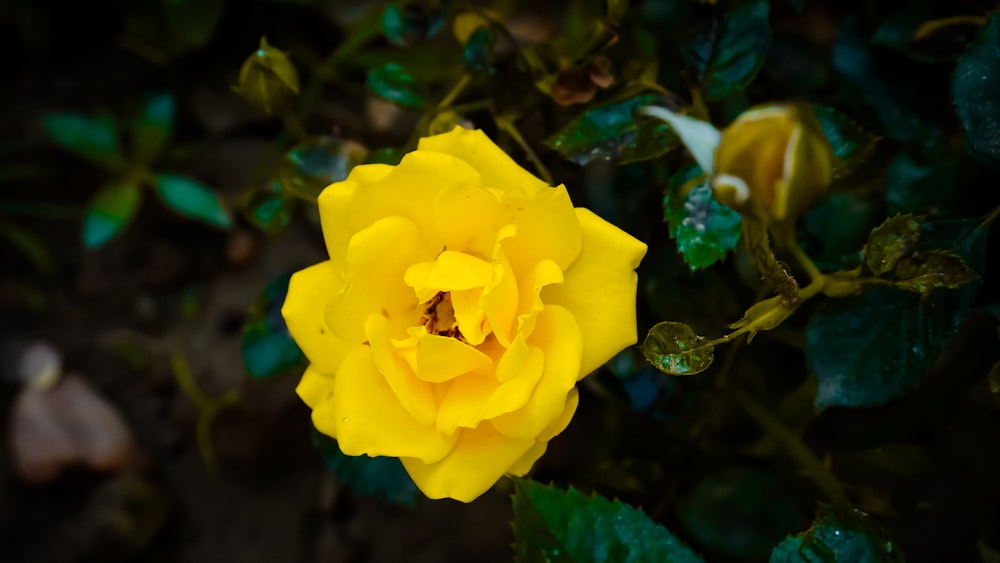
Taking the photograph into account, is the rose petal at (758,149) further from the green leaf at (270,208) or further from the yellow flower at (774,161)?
the green leaf at (270,208)

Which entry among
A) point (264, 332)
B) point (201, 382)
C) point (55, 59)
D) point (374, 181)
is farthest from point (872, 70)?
point (55, 59)

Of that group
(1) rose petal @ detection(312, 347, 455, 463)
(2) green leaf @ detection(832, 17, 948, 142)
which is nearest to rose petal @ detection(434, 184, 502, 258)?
(1) rose petal @ detection(312, 347, 455, 463)

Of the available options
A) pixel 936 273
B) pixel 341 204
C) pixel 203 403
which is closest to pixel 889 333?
pixel 936 273

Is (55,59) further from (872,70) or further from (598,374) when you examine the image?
(872,70)

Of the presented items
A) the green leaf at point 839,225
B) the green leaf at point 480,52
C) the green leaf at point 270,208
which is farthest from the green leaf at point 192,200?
the green leaf at point 839,225

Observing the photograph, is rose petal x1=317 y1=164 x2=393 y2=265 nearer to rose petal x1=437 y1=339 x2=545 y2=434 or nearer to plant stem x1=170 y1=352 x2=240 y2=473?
rose petal x1=437 y1=339 x2=545 y2=434

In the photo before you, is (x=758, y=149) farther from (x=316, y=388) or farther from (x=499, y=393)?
(x=316, y=388)
